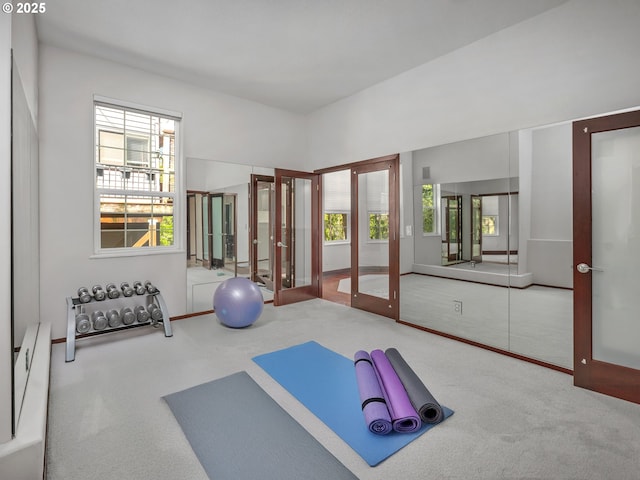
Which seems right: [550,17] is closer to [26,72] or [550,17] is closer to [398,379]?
[398,379]

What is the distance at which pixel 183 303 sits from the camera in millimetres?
4723

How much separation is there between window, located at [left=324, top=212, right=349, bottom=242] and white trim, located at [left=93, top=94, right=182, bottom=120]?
4077 millimetres

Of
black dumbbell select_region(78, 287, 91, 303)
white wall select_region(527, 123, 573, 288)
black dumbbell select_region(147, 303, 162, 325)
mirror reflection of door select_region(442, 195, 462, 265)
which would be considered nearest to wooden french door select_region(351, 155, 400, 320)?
mirror reflection of door select_region(442, 195, 462, 265)

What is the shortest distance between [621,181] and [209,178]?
4.60 meters

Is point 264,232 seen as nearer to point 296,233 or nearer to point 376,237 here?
point 296,233

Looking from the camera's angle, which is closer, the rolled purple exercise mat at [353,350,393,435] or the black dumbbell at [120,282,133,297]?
the rolled purple exercise mat at [353,350,393,435]

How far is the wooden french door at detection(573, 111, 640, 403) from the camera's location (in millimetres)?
2611

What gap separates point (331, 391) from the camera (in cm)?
272

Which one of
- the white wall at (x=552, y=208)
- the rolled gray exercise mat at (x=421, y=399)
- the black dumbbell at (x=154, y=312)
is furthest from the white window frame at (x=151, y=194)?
the white wall at (x=552, y=208)

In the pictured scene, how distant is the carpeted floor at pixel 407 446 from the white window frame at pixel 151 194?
3.46ft

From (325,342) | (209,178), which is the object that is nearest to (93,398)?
(325,342)

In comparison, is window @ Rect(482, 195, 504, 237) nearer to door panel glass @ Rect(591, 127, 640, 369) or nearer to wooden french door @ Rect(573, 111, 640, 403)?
wooden french door @ Rect(573, 111, 640, 403)

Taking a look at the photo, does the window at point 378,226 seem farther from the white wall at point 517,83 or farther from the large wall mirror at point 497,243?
the white wall at point 517,83

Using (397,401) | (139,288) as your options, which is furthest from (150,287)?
(397,401)
